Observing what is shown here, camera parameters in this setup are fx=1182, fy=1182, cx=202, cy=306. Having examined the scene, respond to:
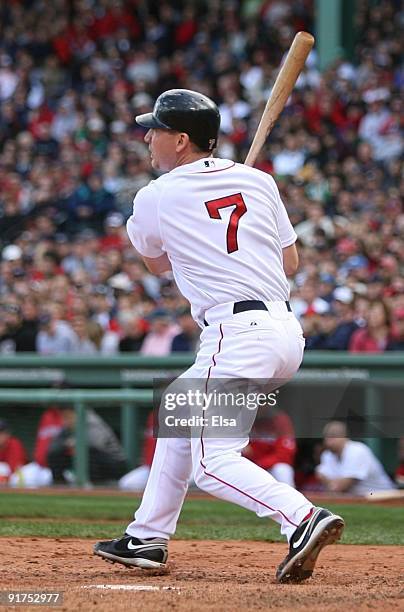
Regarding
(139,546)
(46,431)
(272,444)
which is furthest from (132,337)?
(139,546)

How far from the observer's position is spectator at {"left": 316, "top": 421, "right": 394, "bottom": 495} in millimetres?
8688

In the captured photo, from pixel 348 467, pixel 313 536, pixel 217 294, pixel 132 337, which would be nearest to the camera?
pixel 313 536

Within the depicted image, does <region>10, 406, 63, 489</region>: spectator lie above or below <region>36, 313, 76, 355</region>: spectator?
below

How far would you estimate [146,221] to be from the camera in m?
4.49

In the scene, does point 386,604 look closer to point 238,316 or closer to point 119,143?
point 238,316

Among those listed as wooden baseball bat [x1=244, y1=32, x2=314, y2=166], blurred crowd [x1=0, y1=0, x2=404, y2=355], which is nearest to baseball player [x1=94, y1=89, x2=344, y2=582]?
wooden baseball bat [x1=244, y1=32, x2=314, y2=166]

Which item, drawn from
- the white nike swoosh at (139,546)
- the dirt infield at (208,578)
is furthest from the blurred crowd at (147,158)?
the white nike swoosh at (139,546)

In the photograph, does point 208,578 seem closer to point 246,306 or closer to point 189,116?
point 246,306

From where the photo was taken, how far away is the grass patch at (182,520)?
655cm

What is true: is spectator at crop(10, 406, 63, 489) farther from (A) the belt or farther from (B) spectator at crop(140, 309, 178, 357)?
(A) the belt

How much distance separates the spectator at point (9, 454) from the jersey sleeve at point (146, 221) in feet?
18.6

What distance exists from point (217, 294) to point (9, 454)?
19.2 ft

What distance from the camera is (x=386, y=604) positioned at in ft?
12.6

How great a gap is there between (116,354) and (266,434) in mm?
2036
